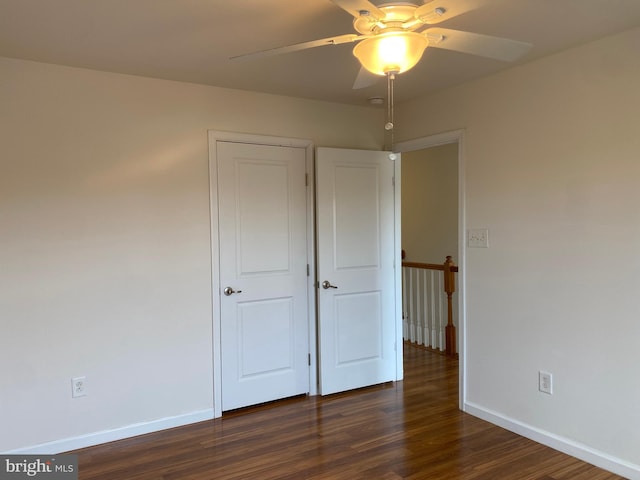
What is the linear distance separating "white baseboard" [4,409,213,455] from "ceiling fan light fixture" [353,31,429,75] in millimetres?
2739

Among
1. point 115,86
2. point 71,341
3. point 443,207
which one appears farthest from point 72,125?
point 443,207

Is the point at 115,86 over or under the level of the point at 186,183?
over

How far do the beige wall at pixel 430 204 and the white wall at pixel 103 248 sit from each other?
2.89 m

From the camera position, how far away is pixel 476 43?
183 centimetres

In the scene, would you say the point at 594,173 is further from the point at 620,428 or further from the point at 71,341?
the point at 71,341

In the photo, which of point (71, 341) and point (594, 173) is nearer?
point (594, 173)

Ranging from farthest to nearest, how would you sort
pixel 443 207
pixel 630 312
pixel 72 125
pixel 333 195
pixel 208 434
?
pixel 443 207 < pixel 333 195 < pixel 208 434 < pixel 72 125 < pixel 630 312

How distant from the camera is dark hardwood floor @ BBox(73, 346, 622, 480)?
266 centimetres

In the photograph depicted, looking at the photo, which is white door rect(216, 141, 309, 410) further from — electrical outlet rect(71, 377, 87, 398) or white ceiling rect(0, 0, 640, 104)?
electrical outlet rect(71, 377, 87, 398)

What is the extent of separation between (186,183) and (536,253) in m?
2.40

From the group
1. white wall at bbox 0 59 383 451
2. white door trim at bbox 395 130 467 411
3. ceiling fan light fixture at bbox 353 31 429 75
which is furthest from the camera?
white door trim at bbox 395 130 467 411

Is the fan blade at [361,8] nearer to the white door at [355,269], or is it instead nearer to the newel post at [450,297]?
the white door at [355,269]

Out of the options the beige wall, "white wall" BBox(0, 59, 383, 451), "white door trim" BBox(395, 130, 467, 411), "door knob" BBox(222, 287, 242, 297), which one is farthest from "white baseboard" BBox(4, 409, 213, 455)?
the beige wall

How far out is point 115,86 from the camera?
309 centimetres
